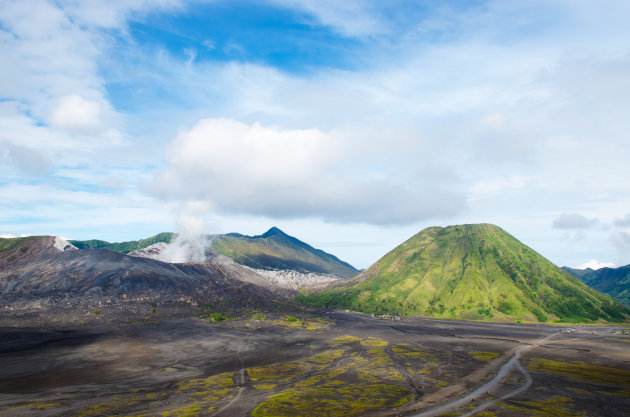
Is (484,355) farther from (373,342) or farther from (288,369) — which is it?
(288,369)

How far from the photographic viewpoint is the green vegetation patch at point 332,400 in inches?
1987

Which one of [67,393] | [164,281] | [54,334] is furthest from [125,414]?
[164,281]

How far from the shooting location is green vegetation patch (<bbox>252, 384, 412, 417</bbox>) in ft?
166

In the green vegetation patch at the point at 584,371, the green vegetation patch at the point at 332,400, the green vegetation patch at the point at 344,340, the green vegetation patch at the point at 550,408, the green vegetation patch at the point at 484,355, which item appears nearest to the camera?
the green vegetation patch at the point at 550,408

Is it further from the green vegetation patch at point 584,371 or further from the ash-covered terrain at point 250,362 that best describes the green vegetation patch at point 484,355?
the green vegetation patch at point 584,371

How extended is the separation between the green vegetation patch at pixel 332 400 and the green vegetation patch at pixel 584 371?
1413 inches

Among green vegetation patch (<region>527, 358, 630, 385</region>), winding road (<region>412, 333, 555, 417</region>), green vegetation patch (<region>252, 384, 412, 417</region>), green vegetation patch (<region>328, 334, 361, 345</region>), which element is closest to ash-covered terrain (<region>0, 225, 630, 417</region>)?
green vegetation patch (<region>252, 384, 412, 417</region>)

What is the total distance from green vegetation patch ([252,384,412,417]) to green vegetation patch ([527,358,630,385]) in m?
35.9

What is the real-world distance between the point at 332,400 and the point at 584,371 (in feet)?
183

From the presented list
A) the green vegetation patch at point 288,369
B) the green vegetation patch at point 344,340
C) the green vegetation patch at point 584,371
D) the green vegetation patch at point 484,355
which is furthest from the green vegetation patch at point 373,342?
the green vegetation patch at point 584,371

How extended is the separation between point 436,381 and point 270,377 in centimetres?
→ 3190

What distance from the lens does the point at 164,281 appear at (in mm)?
191750

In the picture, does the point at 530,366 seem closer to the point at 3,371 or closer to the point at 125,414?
the point at 125,414

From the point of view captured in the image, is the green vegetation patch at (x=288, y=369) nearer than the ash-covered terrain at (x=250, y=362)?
No
